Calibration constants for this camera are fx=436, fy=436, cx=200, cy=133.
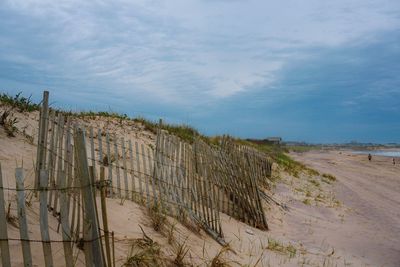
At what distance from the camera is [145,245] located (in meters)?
4.46

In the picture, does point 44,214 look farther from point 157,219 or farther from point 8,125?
point 8,125

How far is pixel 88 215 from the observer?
10.6ft

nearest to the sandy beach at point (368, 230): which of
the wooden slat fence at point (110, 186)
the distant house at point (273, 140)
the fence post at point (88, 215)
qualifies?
the wooden slat fence at point (110, 186)

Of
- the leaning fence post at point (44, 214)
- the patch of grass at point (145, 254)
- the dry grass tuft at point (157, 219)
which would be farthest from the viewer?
the dry grass tuft at point (157, 219)

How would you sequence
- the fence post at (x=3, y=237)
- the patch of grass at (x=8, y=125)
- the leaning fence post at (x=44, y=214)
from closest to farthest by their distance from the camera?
the fence post at (x=3, y=237) < the leaning fence post at (x=44, y=214) < the patch of grass at (x=8, y=125)

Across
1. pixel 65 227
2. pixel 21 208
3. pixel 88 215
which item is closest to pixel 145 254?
pixel 88 215

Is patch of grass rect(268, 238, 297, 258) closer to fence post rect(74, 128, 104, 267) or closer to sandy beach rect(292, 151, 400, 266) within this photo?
sandy beach rect(292, 151, 400, 266)

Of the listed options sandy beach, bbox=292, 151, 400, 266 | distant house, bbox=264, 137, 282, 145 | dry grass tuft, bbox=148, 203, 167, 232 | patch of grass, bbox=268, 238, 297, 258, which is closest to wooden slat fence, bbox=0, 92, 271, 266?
dry grass tuft, bbox=148, 203, 167, 232

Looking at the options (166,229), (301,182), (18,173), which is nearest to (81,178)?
(18,173)

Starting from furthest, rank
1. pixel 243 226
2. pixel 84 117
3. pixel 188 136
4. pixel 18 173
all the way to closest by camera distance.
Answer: pixel 188 136, pixel 84 117, pixel 243 226, pixel 18 173

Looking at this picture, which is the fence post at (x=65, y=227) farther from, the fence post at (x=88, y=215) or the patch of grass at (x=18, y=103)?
the patch of grass at (x=18, y=103)

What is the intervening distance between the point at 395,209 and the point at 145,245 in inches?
403

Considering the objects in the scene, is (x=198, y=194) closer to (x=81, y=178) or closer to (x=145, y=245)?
(x=145, y=245)

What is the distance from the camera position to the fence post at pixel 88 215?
322 centimetres
